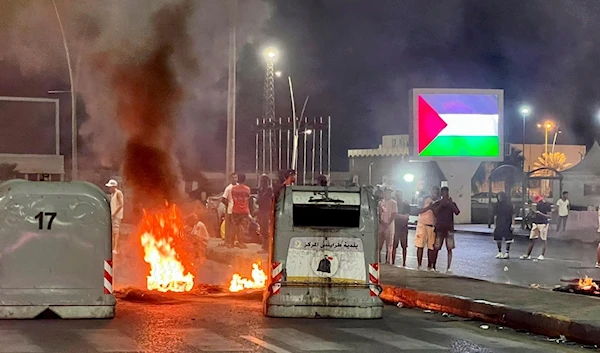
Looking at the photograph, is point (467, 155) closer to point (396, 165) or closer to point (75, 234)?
point (75, 234)

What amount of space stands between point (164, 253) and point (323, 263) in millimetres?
3631

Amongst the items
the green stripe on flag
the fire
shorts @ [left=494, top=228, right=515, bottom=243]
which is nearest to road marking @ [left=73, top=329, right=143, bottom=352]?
the fire

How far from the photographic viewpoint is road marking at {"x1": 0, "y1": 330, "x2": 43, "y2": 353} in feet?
26.3

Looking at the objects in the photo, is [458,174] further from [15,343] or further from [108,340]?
[15,343]

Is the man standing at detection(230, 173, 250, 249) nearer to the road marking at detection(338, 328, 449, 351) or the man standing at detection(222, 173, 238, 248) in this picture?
the man standing at detection(222, 173, 238, 248)

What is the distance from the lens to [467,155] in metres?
28.1

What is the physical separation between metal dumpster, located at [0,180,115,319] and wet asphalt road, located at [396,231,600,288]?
802 cm

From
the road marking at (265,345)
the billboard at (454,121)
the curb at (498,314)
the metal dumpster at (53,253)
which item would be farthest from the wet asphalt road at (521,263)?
the metal dumpster at (53,253)

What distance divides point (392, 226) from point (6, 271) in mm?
8723

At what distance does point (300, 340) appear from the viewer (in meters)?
8.88

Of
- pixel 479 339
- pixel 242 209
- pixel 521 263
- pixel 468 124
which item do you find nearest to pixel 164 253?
pixel 242 209

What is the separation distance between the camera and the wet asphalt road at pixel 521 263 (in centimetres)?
1655

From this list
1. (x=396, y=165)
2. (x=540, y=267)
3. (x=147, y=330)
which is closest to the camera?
(x=147, y=330)

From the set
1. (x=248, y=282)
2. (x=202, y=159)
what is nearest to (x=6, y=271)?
(x=248, y=282)
